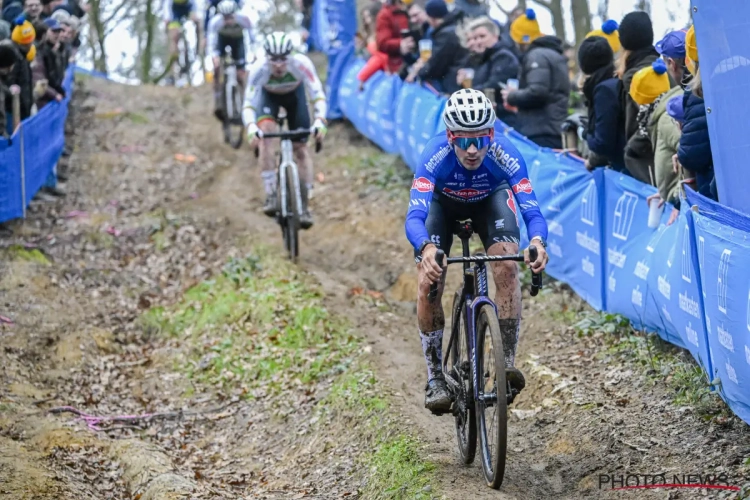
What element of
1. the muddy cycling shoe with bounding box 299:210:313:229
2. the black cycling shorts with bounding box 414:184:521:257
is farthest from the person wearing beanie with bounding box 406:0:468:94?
the black cycling shorts with bounding box 414:184:521:257

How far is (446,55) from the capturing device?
12.1m

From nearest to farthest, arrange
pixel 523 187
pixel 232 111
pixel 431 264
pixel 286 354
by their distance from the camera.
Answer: pixel 431 264
pixel 523 187
pixel 286 354
pixel 232 111

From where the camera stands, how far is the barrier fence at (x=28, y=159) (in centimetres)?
1139

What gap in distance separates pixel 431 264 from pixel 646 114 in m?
2.98

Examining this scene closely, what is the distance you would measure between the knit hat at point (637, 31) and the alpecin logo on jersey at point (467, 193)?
2.58m

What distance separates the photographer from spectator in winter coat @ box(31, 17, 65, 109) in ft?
44.2

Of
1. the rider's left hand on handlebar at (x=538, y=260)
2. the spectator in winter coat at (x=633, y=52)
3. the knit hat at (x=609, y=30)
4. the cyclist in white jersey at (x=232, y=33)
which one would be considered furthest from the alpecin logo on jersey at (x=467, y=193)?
the cyclist in white jersey at (x=232, y=33)

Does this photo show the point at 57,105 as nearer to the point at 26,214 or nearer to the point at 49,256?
the point at 26,214

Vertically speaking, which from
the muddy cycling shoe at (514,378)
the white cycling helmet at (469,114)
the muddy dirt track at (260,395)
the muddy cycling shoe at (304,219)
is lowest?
the muddy dirt track at (260,395)

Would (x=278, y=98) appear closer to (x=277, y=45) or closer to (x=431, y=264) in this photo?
(x=277, y=45)

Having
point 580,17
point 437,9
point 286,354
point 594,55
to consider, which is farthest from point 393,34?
point 286,354

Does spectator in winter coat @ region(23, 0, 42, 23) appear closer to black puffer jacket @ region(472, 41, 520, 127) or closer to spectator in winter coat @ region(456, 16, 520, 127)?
spectator in winter coat @ region(456, 16, 520, 127)

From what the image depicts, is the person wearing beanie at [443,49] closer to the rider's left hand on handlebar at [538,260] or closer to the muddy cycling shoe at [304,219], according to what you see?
the muddy cycling shoe at [304,219]

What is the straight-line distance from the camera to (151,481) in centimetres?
644
